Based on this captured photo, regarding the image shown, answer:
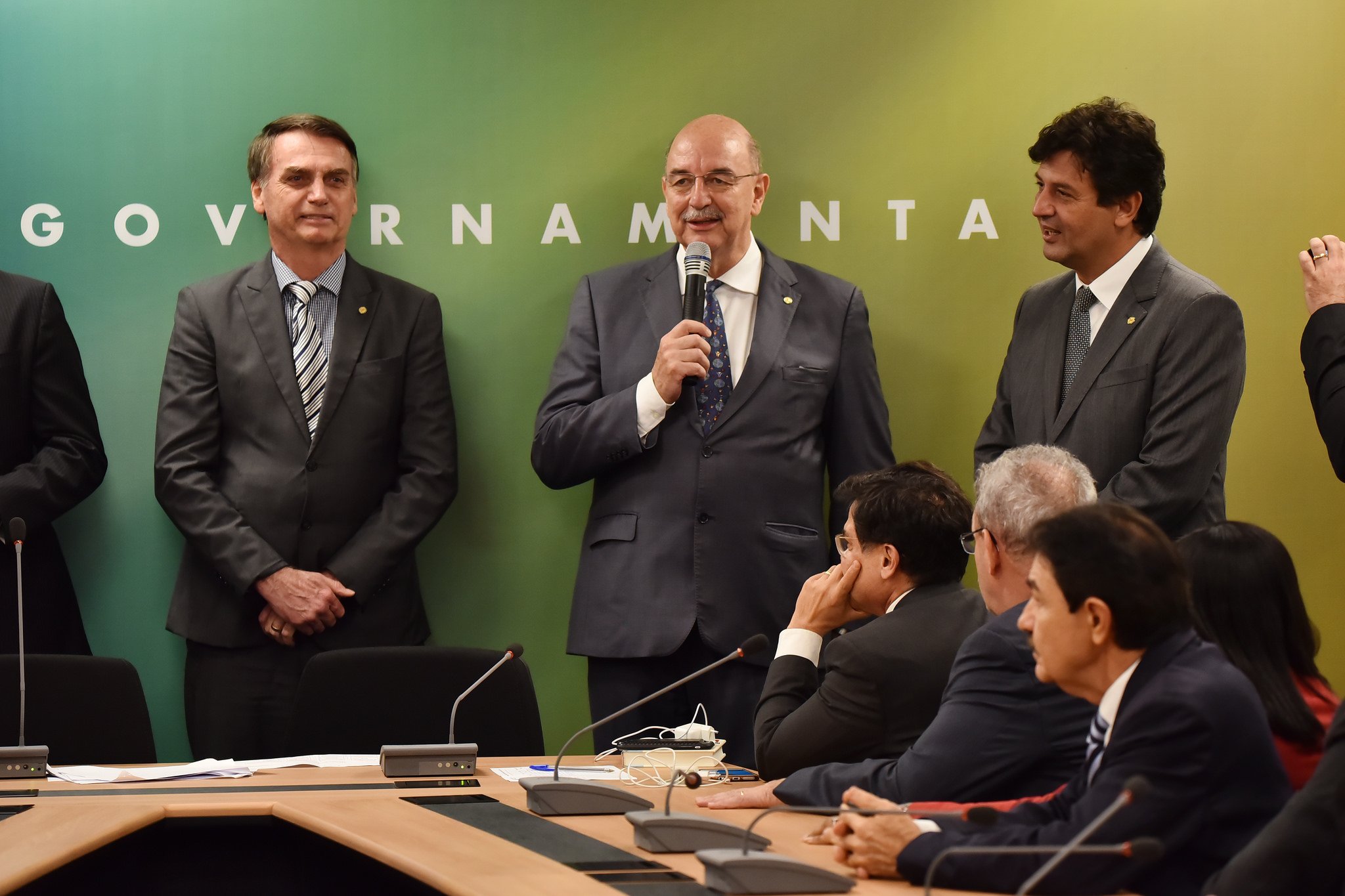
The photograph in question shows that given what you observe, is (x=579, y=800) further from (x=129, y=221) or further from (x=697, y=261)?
(x=129, y=221)

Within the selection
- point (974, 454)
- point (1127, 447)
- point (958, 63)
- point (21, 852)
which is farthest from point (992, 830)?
point (958, 63)

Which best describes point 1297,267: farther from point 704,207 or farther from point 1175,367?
point 704,207

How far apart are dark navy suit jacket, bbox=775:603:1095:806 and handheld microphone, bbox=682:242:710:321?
1.55 m

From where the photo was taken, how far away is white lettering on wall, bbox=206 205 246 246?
4531 mm

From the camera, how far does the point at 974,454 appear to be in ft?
13.4

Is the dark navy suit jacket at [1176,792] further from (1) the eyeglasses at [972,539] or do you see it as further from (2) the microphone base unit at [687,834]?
(1) the eyeglasses at [972,539]

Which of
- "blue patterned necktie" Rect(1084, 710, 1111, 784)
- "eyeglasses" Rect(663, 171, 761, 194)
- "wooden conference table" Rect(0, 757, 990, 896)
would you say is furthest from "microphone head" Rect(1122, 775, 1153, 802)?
"eyeglasses" Rect(663, 171, 761, 194)

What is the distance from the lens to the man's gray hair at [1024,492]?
2648mm

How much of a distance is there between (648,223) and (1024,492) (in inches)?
85.2

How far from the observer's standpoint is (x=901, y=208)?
180 inches

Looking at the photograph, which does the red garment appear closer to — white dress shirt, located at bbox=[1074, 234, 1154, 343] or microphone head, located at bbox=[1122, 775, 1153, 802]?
microphone head, located at bbox=[1122, 775, 1153, 802]

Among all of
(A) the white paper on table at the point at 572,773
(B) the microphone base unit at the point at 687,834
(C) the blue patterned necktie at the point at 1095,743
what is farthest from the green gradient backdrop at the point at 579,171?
(C) the blue patterned necktie at the point at 1095,743

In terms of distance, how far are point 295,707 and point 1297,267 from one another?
10.4 ft

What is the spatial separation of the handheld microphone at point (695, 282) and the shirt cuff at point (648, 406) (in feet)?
0.67
